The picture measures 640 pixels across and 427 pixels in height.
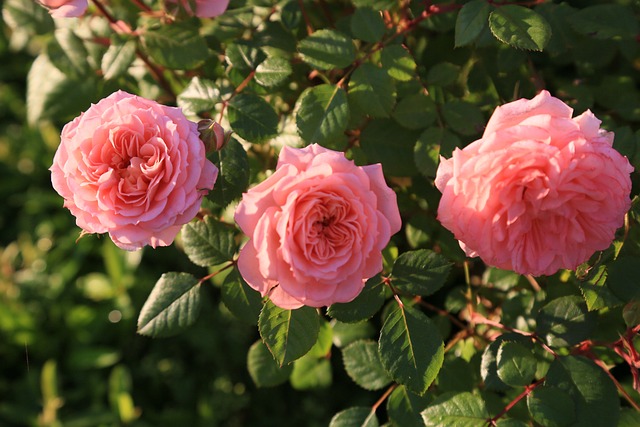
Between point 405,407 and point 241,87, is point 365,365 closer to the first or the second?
point 405,407

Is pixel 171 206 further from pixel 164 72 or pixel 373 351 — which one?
pixel 164 72

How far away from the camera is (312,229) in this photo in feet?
2.21

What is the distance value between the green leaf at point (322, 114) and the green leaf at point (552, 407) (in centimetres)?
41

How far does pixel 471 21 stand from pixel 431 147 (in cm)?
18

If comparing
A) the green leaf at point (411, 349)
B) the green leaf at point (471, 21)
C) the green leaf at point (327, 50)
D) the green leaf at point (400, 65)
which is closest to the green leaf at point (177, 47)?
the green leaf at point (327, 50)

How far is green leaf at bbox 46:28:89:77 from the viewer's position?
107 centimetres

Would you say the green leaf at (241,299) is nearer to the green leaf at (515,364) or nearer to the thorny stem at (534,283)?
the green leaf at (515,364)

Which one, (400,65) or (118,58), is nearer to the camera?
(400,65)

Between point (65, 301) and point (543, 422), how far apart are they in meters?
1.57

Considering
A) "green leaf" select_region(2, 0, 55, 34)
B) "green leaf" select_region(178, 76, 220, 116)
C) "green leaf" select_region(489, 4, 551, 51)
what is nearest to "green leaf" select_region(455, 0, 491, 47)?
"green leaf" select_region(489, 4, 551, 51)

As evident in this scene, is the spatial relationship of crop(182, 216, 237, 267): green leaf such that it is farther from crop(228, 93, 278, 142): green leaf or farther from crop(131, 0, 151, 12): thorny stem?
crop(131, 0, 151, 12): thorny stem

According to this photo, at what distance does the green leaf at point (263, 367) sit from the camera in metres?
1.04

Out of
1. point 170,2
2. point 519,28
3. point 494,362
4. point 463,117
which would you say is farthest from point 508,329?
point 170,2

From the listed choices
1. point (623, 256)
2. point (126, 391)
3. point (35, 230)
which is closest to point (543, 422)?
point (623, 256)
